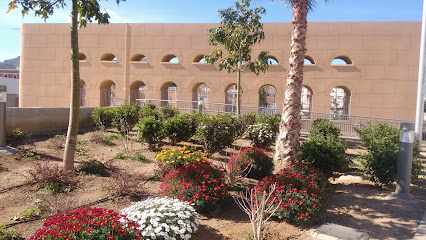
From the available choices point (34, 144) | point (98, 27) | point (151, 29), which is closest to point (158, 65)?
point (151, 29)

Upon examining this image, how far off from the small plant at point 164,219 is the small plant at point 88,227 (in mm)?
264

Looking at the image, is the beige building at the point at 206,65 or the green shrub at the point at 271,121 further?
the beige building at the point at 206,65

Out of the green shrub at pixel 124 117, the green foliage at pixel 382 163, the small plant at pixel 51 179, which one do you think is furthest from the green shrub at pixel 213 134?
the small plant at pixel 51 179

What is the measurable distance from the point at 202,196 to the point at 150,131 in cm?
498

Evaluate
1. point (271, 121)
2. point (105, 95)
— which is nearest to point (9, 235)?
point (271, 121)

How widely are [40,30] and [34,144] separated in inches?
691

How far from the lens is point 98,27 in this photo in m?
23.4

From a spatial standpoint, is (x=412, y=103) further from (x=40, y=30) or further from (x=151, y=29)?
(x=40, y=30)

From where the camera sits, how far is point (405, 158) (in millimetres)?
6402

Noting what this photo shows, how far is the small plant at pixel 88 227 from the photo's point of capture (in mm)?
3279

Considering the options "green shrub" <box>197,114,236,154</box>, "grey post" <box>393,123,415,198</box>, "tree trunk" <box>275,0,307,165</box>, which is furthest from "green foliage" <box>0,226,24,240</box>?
"grey post" <box>393,123,415,198</box>

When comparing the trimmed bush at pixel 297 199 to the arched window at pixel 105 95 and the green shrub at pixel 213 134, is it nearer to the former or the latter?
the green shrub at pixel 213 134

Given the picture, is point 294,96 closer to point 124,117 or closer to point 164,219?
point 164,219

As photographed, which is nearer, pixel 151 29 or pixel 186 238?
pixel 186 238
